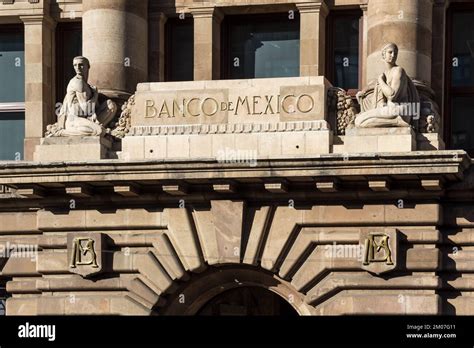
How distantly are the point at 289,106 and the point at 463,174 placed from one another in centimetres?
417

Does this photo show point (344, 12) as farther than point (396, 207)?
Yes

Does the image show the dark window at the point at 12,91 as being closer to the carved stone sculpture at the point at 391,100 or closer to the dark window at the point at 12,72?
the dark window at the point at 12,72

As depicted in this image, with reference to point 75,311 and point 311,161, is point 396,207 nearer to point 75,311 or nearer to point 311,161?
point 311,161

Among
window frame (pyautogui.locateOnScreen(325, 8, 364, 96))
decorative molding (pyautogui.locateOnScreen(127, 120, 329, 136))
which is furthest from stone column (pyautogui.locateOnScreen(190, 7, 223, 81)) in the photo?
decorative molding (pyautogui.locateOnScreen(127, 120, 329, 136))

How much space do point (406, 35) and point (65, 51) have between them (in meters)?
9.65

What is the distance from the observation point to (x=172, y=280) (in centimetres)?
4594

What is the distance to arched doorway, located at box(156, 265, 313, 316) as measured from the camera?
46062 mm

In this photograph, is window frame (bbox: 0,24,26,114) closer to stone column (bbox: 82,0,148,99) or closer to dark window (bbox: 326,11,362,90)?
stone column (bbox: 82,0,148,99)

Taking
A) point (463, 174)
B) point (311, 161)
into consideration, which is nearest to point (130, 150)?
point (311, 161)

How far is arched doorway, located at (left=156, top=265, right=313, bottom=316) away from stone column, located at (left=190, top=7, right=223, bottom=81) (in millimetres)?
5436

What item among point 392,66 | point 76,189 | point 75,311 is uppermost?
point 392,66

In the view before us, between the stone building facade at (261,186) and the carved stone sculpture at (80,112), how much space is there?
0.78 ft

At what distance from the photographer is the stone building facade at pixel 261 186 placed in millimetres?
44594

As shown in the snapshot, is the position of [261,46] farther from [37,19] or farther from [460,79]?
[37,19]
